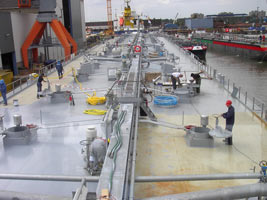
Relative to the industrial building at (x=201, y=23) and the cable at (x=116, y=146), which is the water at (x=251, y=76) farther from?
the industrial building at (x=201, y=23)

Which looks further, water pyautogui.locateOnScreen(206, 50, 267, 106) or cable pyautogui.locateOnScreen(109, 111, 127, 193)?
water pyautogui.locateOnScreen(206, 50, 267, 106)

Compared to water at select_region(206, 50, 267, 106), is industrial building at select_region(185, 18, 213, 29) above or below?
above

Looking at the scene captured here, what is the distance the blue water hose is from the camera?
12.8 m

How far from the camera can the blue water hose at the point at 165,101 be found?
12820mm

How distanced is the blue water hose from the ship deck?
0.88 ft

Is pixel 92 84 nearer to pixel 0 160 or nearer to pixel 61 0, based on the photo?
pixel 0 160

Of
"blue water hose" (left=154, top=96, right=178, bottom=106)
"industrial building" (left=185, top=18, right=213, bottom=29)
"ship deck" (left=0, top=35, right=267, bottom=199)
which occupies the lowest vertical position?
"ship deck" (left=0, top=35, right=267, bottom=199)

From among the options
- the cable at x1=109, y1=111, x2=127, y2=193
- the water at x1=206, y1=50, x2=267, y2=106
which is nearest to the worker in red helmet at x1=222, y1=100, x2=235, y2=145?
the cable at x1=109, y1=111, x2=127, y2=193

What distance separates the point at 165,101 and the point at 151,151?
4880mm

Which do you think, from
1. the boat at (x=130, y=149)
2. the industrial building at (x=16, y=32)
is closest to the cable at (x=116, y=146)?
the boat at (x=130, y=149)

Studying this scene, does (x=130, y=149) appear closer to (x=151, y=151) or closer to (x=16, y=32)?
(x=151, y=151)

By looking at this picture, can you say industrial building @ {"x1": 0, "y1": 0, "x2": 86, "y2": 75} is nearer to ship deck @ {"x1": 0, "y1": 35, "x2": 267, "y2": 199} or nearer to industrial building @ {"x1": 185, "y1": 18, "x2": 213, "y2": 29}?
ship deck @ {"x1": 0, "y1": 35, "x2": 267, "y2": 199}

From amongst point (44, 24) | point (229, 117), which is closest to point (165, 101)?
point (229, 117)

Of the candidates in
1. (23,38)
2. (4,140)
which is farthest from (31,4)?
(4,140)
